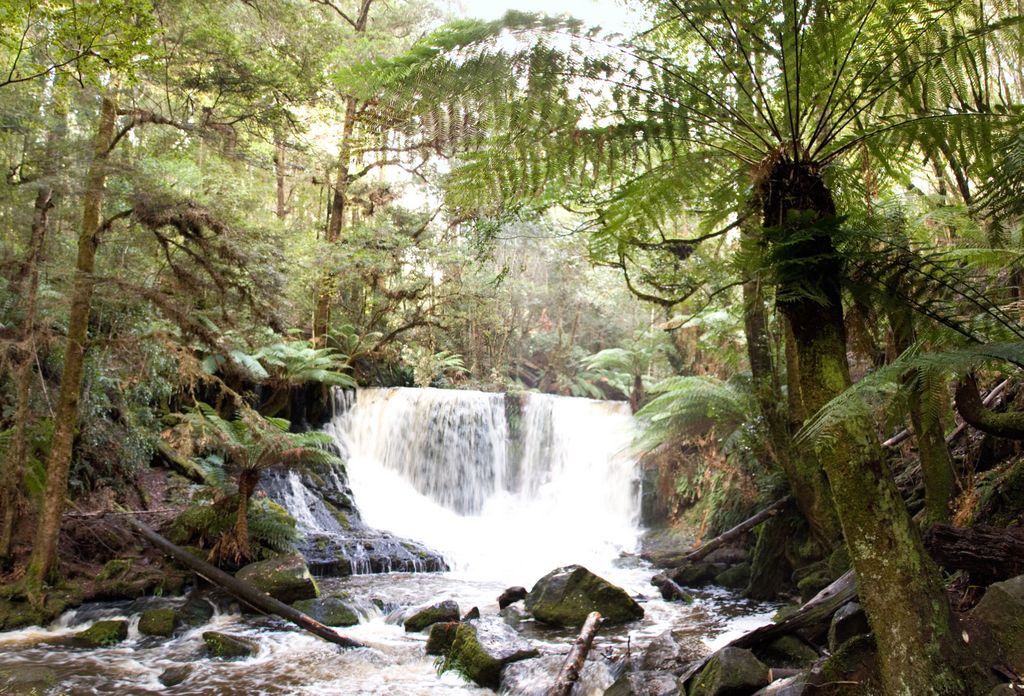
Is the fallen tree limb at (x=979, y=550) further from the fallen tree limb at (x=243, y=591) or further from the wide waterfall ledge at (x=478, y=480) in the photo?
the wide waterfall ledge at (x=478, y=480)

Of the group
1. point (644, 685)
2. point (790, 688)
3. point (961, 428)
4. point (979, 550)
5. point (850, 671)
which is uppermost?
point (961, 428)

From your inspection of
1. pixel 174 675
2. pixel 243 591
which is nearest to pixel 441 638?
pixel 174 675

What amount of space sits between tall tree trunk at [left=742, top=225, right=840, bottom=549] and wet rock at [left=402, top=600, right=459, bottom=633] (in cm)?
316

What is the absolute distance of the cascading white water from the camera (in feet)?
36.3

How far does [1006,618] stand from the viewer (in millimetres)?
2395

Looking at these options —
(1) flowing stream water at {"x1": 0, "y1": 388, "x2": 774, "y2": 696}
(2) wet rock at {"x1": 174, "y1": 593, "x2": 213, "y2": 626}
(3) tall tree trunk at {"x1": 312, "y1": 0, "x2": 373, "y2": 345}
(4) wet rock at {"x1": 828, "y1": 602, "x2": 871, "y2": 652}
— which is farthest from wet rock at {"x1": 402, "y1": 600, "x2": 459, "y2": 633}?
(3) tall tree trunk at {"x1": 312, "y1": 0, "x2": 373, "y2": 345}

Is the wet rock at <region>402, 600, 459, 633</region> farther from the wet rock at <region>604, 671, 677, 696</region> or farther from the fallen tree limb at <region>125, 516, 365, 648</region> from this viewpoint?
the wet rock at <region>604, 671, 677, 696</region>

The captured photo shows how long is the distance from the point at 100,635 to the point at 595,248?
4901 mm

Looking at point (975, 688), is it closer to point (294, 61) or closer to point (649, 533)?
point (294, 61)

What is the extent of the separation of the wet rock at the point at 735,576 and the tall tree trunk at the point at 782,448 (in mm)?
1413

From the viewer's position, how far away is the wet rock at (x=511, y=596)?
6742 mm

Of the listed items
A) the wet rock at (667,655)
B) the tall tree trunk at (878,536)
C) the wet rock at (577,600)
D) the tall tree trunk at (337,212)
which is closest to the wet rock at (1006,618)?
the tall tree trunk at (878,536)

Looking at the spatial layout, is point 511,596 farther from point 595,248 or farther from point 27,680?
point 595,248

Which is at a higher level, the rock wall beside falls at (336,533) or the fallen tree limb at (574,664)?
the fallen tree limb at (574,664)
